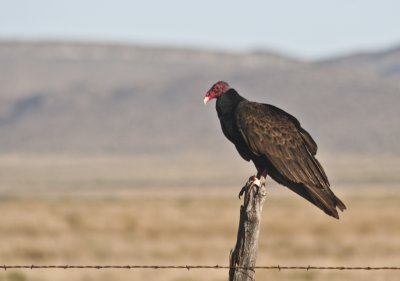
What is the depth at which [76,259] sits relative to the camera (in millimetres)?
20766

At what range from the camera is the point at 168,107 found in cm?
13450

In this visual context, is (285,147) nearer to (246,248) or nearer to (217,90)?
(217,90)

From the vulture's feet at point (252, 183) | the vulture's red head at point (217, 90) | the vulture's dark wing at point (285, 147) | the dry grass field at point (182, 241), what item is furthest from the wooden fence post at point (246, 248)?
the dry grass field at point (182, 241)

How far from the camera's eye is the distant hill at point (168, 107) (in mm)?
121812

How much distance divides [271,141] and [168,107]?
125334mm

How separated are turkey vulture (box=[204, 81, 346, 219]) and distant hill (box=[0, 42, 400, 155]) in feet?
344

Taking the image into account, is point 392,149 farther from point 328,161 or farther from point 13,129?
point 13,129

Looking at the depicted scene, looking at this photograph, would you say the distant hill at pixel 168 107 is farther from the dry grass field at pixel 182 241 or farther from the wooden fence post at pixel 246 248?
the wooden fence post at pixel 246 248

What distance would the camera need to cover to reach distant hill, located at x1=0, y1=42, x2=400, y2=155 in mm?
121812

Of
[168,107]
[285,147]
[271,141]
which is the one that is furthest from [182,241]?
[168,107]

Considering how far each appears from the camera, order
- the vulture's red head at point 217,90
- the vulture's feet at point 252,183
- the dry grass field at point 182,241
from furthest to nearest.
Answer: the dry grass field at point 182,241 → the vulture's red head at point 217,90 → the vulture's feet at point 252,183

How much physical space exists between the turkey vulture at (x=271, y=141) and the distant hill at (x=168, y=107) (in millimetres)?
104912

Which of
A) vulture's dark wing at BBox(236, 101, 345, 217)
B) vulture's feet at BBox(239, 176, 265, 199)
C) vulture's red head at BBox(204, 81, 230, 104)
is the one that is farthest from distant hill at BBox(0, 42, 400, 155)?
vulture's feet at BBox(239, 176, 265, 199)

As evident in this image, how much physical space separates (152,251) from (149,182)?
226 ft
